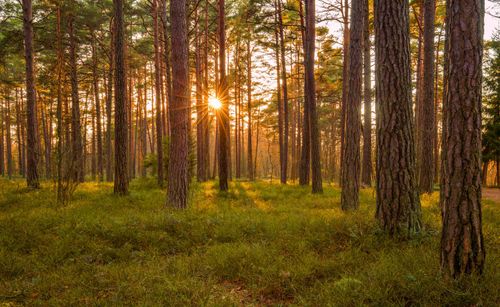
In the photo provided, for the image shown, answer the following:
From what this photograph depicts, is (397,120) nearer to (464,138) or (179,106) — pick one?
(464,138)

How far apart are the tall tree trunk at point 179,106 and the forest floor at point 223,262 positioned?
1.28 metres

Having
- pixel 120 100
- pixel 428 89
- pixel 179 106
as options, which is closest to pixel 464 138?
pixel 179 106

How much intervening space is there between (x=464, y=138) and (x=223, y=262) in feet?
12.3

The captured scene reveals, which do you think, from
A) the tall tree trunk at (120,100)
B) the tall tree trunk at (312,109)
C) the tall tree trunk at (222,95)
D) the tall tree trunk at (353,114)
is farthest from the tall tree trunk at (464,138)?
the tall tree trunk at (120,100)

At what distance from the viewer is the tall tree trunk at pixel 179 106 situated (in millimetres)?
8000

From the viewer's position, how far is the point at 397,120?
495 centimetres

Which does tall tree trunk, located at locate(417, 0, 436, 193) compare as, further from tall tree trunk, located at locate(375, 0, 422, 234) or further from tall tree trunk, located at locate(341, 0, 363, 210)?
tall tree trunk, located at locate(375, 0, 422, 234)

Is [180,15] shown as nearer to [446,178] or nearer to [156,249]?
[156,249]

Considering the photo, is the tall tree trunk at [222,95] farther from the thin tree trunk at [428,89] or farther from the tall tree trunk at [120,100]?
the thin tree trunk at [428,89]

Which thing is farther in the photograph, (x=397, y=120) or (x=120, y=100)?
(x=120, y=100)

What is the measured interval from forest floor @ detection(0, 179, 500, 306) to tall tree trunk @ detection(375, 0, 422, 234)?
0.48m

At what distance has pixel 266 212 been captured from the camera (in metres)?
8.48

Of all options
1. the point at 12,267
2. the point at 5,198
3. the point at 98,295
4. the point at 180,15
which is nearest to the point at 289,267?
the point at 98,295

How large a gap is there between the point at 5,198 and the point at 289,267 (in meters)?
10.7
